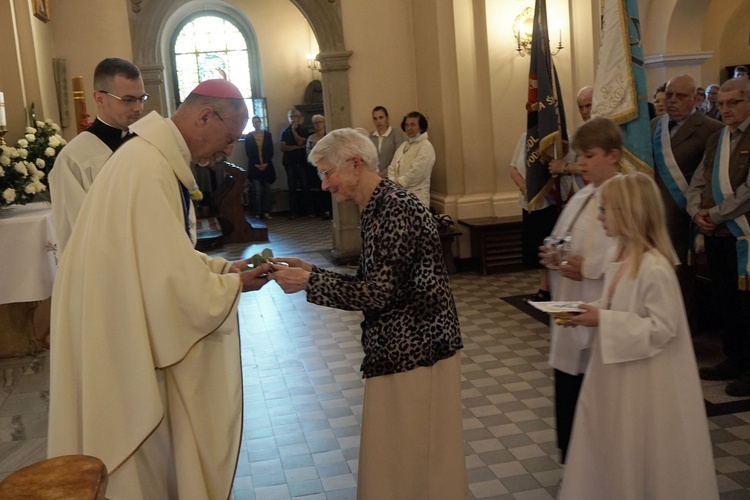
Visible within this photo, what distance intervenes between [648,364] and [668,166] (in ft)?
10.2

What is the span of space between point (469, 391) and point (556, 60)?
5017mm

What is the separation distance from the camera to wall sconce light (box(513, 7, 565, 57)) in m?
8.95

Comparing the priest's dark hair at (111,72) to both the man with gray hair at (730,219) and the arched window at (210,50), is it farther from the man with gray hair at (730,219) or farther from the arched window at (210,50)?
the arched window at (210,50)

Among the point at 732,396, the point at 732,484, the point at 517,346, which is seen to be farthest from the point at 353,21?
the point at 732,484

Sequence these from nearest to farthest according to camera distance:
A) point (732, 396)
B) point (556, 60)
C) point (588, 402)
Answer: point (588, 402) < point (732, 396) < point (556, 60)

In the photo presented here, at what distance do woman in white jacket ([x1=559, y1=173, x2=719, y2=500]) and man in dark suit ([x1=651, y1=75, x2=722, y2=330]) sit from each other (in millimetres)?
2932

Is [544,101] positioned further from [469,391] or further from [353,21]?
[353,21]

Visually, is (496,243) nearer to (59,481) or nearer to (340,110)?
(340,110)

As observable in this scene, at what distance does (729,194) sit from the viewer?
5.00m

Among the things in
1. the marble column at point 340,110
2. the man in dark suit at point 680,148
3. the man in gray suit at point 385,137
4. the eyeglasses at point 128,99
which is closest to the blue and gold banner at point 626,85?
the man in dark suit at point 680,148

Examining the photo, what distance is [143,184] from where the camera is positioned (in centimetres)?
274

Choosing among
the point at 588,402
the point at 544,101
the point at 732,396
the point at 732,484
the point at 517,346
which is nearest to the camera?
the point at 588,402

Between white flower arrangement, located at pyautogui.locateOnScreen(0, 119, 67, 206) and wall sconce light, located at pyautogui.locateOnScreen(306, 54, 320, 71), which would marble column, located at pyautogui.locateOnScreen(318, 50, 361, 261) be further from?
wall sconce light, located at pyautogui.locateOnScreen(306, 54, 320, 71)

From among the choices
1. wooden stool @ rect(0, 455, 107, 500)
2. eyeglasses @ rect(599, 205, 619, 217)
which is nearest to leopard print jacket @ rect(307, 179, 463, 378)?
eyeglasses @ rect(599, 205, 619, 217)
